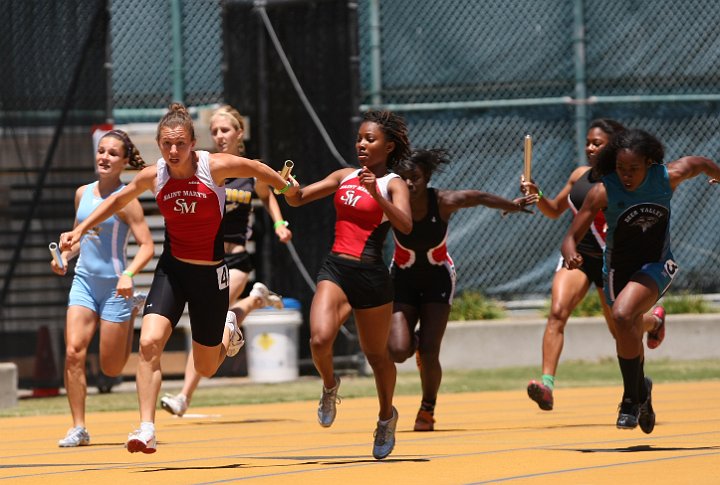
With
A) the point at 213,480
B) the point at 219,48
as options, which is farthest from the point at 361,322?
the point at 219,48

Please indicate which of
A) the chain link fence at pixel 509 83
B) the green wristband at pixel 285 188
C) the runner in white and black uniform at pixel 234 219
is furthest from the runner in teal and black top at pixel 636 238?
the chain link fence at pixel 509 83

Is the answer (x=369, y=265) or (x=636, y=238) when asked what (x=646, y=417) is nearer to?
(x=636, y=238)

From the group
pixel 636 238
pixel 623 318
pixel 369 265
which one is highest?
pixel 636 238

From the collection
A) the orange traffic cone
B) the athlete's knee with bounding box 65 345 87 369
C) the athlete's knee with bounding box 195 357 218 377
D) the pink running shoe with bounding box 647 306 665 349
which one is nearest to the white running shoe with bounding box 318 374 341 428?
the athlete's knee with bounding box 195 357 218 377

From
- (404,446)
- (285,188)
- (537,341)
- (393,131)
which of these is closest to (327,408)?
(404,446)

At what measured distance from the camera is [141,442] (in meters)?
8.48

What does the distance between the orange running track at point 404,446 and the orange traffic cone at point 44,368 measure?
7.82 ft

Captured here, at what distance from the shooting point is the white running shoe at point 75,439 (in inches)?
417

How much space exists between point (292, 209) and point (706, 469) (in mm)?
10621

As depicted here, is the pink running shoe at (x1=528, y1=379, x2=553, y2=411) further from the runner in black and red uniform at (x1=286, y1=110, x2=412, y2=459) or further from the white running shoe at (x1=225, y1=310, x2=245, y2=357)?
the white running shoe at (x1=225, y1=310, x2=245, y2=357)

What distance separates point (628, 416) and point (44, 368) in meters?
8.17

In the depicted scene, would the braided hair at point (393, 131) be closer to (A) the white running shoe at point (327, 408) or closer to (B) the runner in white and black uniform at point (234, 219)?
(A) the white running shoe at point (327, 408)

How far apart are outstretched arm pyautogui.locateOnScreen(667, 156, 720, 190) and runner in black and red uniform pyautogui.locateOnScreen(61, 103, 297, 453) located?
2556mm

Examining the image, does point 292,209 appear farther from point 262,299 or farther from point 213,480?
point 213,480
